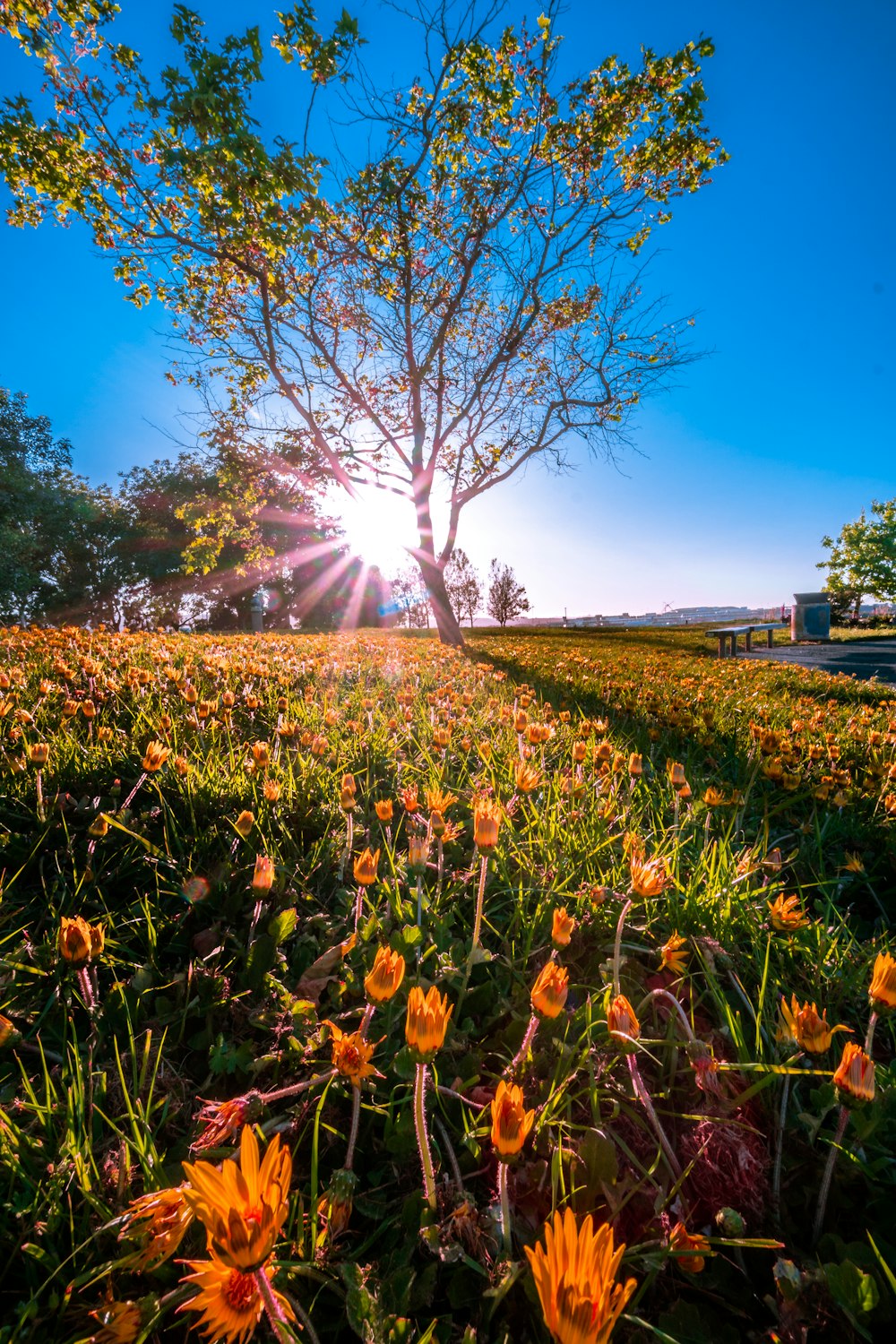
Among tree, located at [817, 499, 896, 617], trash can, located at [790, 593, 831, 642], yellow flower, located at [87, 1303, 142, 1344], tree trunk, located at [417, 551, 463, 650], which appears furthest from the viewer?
tree, located at [817, 499, 896, 617]

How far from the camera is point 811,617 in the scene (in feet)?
65.0

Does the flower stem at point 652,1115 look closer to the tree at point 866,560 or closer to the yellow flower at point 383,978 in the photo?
the yellow flower at point 383,978

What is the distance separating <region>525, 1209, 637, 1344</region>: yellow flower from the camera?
1.74ft

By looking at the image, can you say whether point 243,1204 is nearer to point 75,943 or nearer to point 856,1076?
point 75,943

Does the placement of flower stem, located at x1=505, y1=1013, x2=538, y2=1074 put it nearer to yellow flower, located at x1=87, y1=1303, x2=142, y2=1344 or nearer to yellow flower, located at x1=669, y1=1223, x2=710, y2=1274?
yellow flower, located at x1=669, y1=1223, x2=710, y2=1274

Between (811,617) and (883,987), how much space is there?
22693 mm

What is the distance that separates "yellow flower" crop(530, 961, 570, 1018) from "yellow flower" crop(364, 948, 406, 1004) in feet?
0.71

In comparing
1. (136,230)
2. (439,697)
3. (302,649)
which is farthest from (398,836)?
(136,230)

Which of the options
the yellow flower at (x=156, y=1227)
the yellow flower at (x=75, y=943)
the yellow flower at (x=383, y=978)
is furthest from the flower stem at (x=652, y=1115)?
the yellow flower at (x=75, y=943)

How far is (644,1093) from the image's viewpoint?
864 mm

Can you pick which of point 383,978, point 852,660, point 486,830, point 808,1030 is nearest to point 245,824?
point 486,830

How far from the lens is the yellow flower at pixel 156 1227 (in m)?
0.72

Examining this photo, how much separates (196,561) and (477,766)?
15750 millimetres

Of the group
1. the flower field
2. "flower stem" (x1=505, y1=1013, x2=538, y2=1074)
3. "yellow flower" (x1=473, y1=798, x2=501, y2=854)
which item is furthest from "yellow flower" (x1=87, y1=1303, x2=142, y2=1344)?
"yellow flower" (x1=473, y1=798, x2=501, y2=854)
